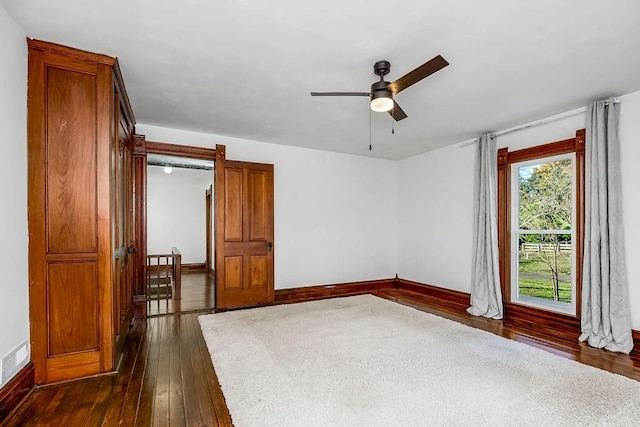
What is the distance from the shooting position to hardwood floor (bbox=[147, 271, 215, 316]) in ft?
15.4

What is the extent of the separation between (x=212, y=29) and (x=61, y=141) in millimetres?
1516

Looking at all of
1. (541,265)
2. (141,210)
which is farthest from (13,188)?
(541,265)

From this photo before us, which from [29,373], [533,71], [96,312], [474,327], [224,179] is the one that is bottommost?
[474,327]

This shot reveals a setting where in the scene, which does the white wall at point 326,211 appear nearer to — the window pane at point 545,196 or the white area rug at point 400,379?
the white area rug at point 400,379

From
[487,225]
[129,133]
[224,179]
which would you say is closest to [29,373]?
[129,133]

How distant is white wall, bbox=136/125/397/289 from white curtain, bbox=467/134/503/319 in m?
2.04

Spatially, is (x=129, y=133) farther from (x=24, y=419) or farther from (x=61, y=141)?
(x=24, y=419)

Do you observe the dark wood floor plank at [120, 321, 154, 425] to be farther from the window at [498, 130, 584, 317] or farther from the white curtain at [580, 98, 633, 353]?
the window at [498, 130, 584, 317]

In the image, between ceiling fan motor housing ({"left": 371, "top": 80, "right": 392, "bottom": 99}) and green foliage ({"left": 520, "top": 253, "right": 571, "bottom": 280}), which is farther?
green foliage ({"left": 520, "top": 253, "right": 571, "bottom": 280})

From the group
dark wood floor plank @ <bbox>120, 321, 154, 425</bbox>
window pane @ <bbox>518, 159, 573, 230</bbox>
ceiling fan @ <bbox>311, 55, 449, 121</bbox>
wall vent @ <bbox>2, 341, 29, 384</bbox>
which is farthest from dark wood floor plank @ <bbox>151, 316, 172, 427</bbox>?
window pane @ <bbox>518, 159, 573, 230</bbox>

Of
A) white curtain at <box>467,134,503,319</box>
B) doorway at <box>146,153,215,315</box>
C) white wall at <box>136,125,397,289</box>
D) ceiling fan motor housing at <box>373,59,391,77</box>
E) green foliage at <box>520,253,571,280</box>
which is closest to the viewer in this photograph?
ceiling fan motor housing at <box>373,59,391,77</box>

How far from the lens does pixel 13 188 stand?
219 centimetres

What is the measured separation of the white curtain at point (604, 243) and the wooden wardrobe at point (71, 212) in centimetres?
482

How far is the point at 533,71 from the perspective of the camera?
114 inches
